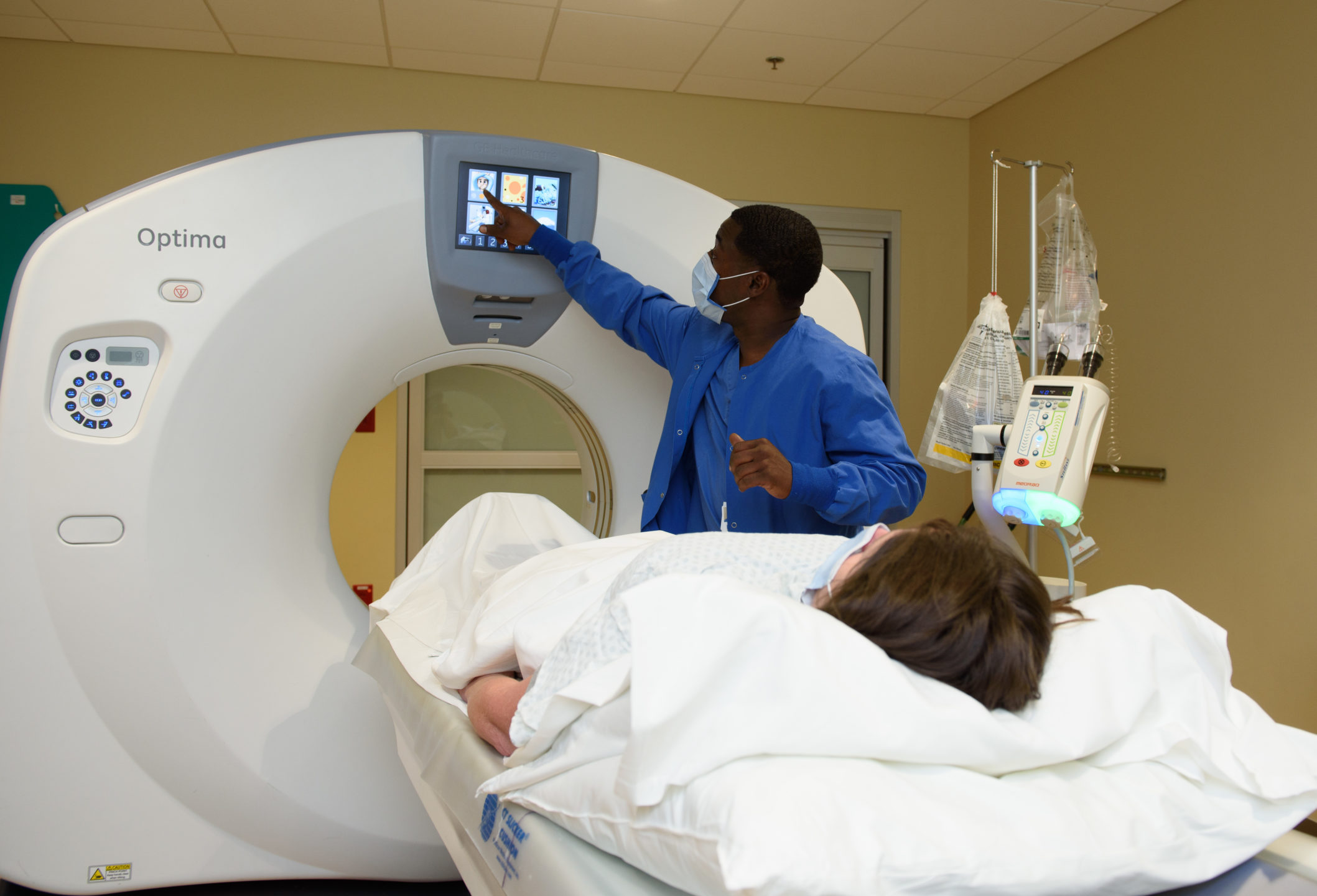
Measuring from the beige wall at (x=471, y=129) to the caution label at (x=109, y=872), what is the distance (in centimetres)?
218

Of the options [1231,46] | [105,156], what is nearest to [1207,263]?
[1231,46]

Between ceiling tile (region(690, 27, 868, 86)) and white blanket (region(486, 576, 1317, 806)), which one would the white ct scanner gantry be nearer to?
white blanket (region(486, 576, 1317, 806))

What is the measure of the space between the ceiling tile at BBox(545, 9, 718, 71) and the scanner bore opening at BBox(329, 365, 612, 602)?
116cm

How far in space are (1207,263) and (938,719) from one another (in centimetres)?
244

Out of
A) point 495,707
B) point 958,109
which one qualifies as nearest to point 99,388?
point 495,707

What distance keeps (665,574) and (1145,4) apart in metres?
2.66

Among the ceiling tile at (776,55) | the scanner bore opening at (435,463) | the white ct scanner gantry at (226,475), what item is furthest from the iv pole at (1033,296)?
the scanner bore opening at (435,463)

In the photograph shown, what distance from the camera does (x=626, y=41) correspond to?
9.65 ft

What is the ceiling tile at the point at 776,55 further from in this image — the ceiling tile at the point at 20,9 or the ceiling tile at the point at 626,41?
the ceiling tile at the point at 20,9

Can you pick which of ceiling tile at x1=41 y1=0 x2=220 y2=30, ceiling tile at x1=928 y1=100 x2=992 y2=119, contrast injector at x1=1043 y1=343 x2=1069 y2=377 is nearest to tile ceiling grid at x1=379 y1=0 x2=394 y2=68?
ceiling tile at x1=41 y1=0 x2=220 y2=30

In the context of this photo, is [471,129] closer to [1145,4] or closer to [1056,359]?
[1145,4]

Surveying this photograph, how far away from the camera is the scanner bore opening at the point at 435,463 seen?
3445mm

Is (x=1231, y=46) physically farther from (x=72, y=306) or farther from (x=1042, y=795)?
(x=72, y=306)

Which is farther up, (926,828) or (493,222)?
(493,222)
